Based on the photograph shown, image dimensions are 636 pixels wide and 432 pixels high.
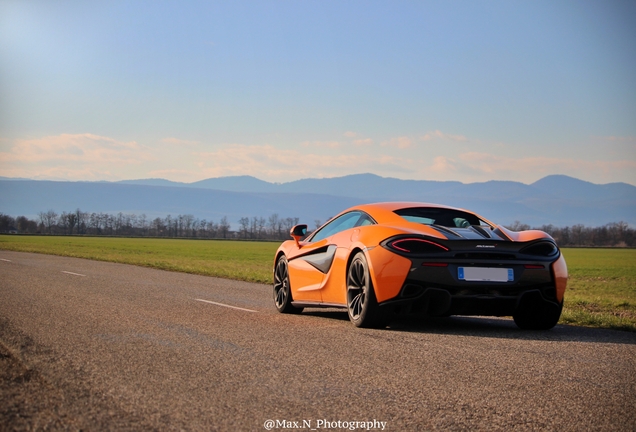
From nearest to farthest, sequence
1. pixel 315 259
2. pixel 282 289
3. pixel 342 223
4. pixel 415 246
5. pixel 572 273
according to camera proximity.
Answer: pixel 415 246 → pixel 315 259 → pixel 342 223 → pixel 282 289 → pixel 572 273

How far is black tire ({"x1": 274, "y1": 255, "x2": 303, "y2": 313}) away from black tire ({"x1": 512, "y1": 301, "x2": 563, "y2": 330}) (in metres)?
2.85

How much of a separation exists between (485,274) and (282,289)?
3.34m

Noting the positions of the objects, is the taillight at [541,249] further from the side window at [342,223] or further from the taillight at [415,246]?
the side window at [342,223]

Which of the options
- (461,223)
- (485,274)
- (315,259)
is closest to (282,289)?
(315,259)

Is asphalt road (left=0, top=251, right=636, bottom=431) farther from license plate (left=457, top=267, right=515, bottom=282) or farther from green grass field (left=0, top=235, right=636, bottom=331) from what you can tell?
green grass field (left=0, top=235, right=636, bottom=331)

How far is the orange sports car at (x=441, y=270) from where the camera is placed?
7.23m

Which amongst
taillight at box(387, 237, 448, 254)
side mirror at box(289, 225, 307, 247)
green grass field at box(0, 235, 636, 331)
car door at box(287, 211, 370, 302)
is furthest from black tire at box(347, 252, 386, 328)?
green grass field at box(0, 235, 636, 331)

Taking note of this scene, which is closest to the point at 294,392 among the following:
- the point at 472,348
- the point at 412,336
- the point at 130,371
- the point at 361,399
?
the point at 361,399

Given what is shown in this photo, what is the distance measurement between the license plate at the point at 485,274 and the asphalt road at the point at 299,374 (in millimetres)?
580

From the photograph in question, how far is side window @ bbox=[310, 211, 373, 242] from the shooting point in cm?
861

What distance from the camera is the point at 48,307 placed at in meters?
9.56

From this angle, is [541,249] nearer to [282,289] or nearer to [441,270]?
[441,270]

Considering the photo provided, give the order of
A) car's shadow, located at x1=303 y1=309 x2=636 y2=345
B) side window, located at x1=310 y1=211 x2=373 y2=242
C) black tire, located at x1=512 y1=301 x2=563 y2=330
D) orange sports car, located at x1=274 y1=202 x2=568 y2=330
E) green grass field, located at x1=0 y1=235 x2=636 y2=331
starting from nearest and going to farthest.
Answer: orange sports car, located at x1=274 y1=202 x2=568 y2=330, car's shadow, located at x1=303 y1=309 x2=636 y2=345, black tire, located at x1=512 y1=301 x2=563 y2=330, side window, located at x1=310 y1=211 x2=373 y2=242, green grass field, located at x1=0 y1=235 x2=636 y2=331

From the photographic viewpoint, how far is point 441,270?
7.21 meters
